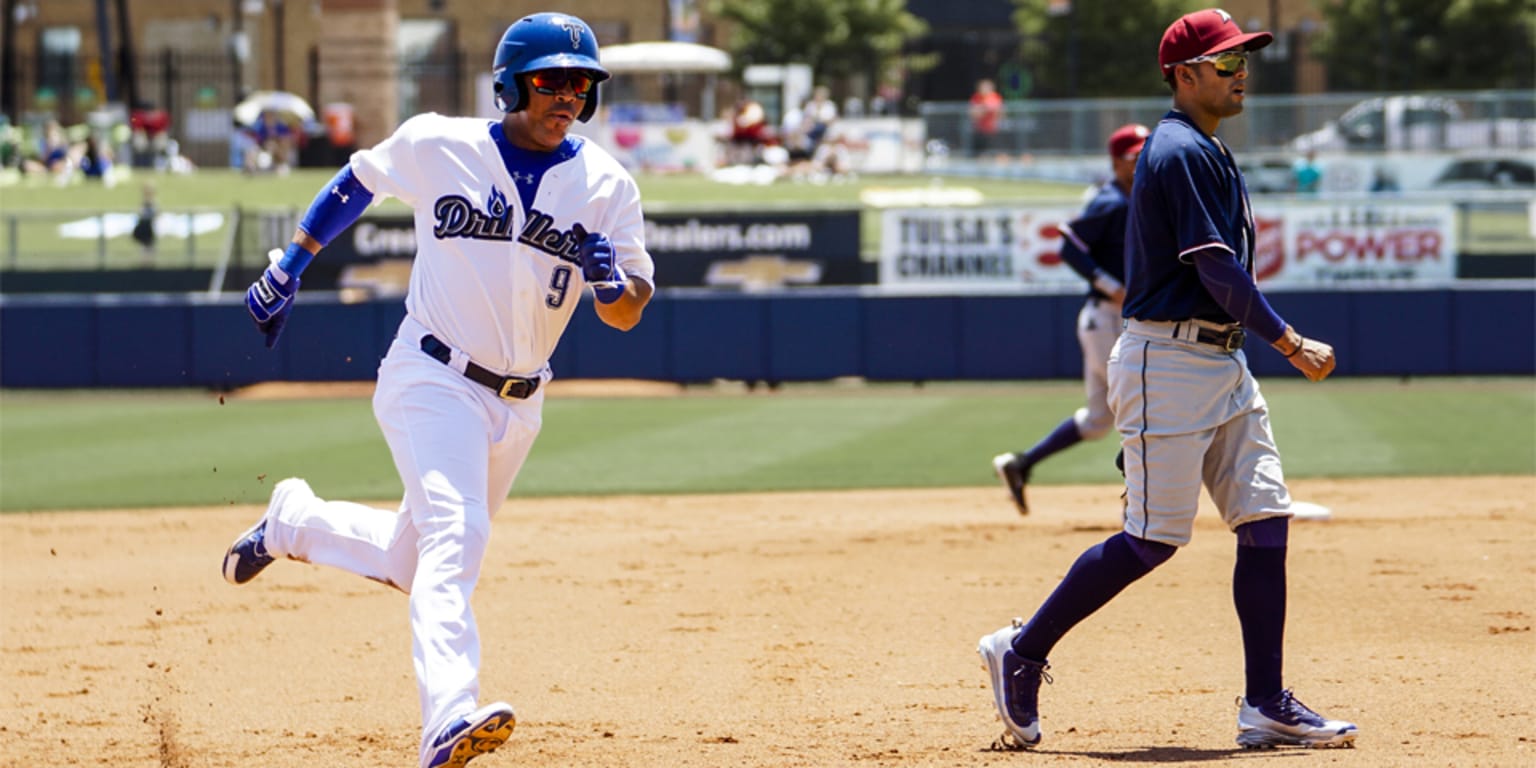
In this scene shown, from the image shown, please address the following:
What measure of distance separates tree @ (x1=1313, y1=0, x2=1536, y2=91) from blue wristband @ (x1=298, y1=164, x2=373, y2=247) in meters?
30.3

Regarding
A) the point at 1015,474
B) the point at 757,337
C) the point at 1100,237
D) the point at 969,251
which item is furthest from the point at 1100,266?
the point at 969,251

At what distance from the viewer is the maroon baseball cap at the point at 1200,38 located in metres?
5.04

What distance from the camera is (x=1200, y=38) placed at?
5051 mm

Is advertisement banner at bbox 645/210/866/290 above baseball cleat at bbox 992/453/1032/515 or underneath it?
above

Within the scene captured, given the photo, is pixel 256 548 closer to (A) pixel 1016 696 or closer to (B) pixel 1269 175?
(A) pixel 1016 696

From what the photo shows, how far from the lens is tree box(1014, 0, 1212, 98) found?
36.1 metres

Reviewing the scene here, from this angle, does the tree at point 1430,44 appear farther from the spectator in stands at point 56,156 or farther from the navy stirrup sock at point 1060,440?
the navy stirrup sock at point 1060,440

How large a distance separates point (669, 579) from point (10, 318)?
43.4 feet

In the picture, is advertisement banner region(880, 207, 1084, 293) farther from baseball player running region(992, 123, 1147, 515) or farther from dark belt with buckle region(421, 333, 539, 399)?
dark belt with buckle region(421, 333, 539, 399)

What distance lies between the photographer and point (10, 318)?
19469 mm

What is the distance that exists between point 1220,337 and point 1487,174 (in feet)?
81.6

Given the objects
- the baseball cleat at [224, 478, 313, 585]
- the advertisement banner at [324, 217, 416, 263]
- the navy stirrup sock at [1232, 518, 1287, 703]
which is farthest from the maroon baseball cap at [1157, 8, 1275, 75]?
the advertisement banner at [324, 217, 416, 263]

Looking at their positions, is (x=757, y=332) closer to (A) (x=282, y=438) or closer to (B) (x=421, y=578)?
(A) (x=282, y=438)

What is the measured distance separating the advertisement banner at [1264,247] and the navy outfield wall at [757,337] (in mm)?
393
